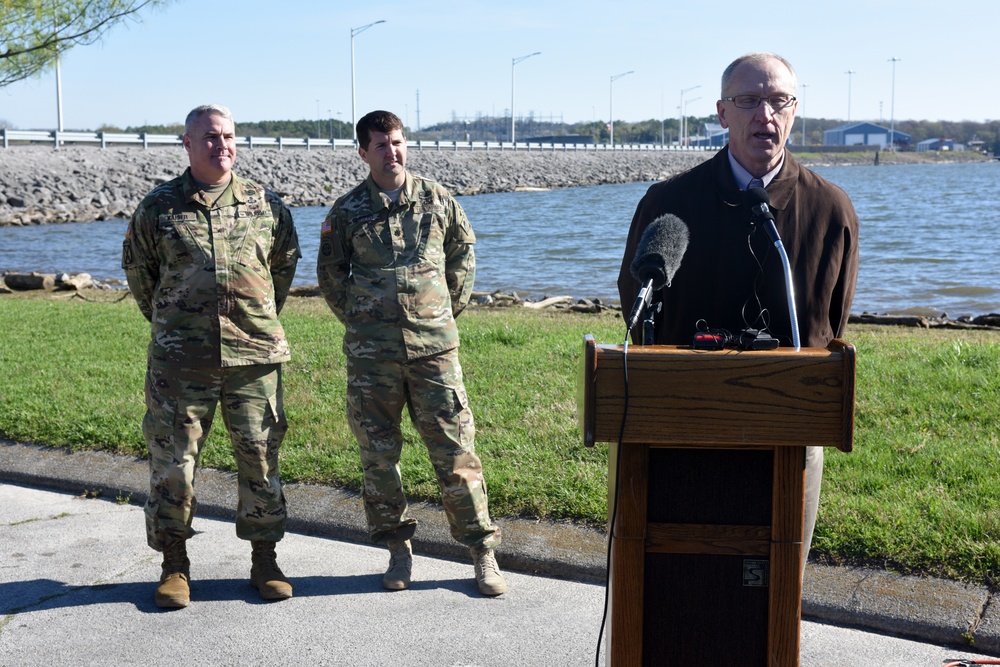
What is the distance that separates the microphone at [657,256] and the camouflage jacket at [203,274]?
2436 millimetres

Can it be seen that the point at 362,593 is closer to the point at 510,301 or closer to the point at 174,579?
the point at 174,579

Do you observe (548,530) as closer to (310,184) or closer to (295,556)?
(295,556)

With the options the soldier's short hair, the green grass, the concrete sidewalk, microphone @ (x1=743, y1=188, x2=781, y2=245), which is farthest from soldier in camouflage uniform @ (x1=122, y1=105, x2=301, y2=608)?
microphone @ (x1=743, y1=188, x2=781, y2=245)

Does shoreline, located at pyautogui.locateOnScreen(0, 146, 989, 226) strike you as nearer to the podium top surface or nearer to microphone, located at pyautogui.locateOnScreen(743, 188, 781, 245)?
microphone, located at pyautogui.locateOnScreen(743, 188, 781, 245)

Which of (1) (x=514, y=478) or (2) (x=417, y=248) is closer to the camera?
(2) (x=417, y=248)

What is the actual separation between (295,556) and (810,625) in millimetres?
2402

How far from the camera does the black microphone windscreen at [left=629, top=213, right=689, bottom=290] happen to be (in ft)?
8.78

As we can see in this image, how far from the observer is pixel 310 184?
56.0 metres

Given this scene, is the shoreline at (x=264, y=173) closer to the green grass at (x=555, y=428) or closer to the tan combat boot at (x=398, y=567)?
the green grass at (x=555, y=428)

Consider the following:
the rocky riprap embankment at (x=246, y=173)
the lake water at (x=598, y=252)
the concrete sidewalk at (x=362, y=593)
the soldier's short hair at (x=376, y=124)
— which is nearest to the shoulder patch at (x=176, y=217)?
the soldier's short hair at (x=376, y=124)

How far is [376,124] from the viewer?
4.60 m

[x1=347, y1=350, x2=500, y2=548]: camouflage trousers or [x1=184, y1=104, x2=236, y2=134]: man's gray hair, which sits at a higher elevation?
[x1=184, y1=104, x2=236, y2=134]: man's gray hair

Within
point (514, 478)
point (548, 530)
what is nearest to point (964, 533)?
point (548, 530)

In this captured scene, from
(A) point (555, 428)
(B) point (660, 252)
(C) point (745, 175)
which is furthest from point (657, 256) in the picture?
(A) point (555, 428)
